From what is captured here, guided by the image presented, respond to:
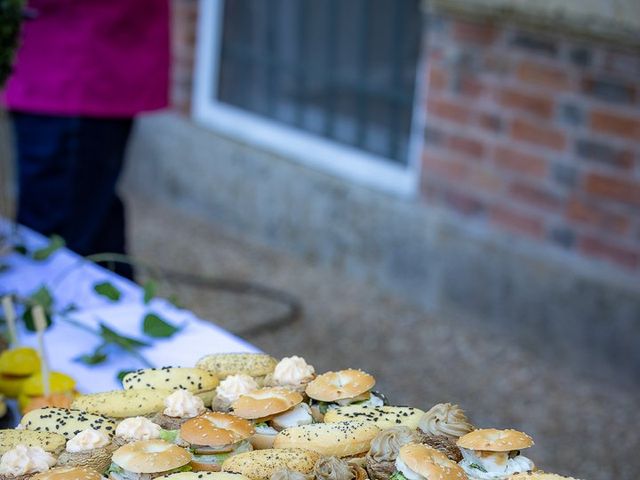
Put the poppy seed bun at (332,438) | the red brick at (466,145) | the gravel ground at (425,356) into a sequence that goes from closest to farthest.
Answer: the poppy seed bun at (332,438)
the gravel ground at (425,356)
the red brick at (466,145)

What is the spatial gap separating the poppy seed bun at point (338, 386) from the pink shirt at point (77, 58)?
184 centimetres

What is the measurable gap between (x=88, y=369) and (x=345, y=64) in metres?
3.02

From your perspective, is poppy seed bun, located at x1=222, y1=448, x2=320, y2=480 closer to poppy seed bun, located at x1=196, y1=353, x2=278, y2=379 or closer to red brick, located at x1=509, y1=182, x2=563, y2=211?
poppy seed bun, located at x1=196, y1=353, x2=278, y2=379

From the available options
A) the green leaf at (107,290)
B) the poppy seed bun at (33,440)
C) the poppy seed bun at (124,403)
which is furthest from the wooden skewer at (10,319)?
the poppy seed bun at (33,440)

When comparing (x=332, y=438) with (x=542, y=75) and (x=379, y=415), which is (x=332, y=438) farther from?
(x=542, y=75)

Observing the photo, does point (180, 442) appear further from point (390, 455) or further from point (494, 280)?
point (494, 280)

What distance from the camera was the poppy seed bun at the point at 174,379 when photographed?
1636mm

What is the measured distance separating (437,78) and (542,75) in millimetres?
503

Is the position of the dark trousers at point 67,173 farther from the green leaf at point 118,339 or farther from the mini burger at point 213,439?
the mini burger at point 213,439

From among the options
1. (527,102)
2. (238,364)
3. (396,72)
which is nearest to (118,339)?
(238,364)

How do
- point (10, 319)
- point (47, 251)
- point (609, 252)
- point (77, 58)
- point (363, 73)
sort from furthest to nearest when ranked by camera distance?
point (363, 73) → point (609, 252) → point (77, 58) → point (47, 251) → point (10, 319)

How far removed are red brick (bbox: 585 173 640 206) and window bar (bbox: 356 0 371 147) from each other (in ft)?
4.18

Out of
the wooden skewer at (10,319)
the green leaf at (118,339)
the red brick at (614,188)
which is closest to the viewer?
the wooden skewer at (10,319)

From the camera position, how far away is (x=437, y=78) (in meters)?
4.28
